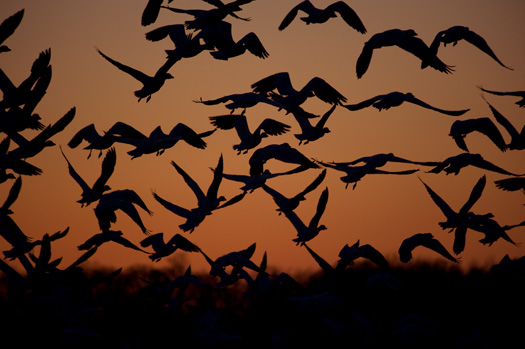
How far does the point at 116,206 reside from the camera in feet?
32.5

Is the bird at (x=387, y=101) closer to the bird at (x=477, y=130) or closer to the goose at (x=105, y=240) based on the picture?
the bird at (x=477, y=130)

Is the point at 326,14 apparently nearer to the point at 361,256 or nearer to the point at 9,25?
the point at 361,256

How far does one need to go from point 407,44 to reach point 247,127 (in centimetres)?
289

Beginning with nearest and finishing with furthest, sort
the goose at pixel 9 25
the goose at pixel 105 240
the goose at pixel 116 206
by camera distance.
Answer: the goose at pixel 9 25 < the goose at pixel 116 206 < the goose at pixel 105 240

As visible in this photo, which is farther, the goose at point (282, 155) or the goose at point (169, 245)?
the goose at point (169, 245)

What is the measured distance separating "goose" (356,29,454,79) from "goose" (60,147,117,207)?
418cm

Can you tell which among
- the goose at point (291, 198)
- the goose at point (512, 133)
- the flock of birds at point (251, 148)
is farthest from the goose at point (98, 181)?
the goose at point (512, 133)

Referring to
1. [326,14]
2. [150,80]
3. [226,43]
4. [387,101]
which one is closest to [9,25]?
[150,80]

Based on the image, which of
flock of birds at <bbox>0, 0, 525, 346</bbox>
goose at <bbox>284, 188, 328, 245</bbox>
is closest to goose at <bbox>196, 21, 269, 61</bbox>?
flock of birds at <bbox>0, 0, 525, 346</bbox>

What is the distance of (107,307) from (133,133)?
18.5 m

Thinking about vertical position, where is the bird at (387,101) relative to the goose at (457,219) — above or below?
above

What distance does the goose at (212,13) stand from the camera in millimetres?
9156

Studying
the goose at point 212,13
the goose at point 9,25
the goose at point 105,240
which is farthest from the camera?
the goose at point 105,240

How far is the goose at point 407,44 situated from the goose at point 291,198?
2062 millimetres
